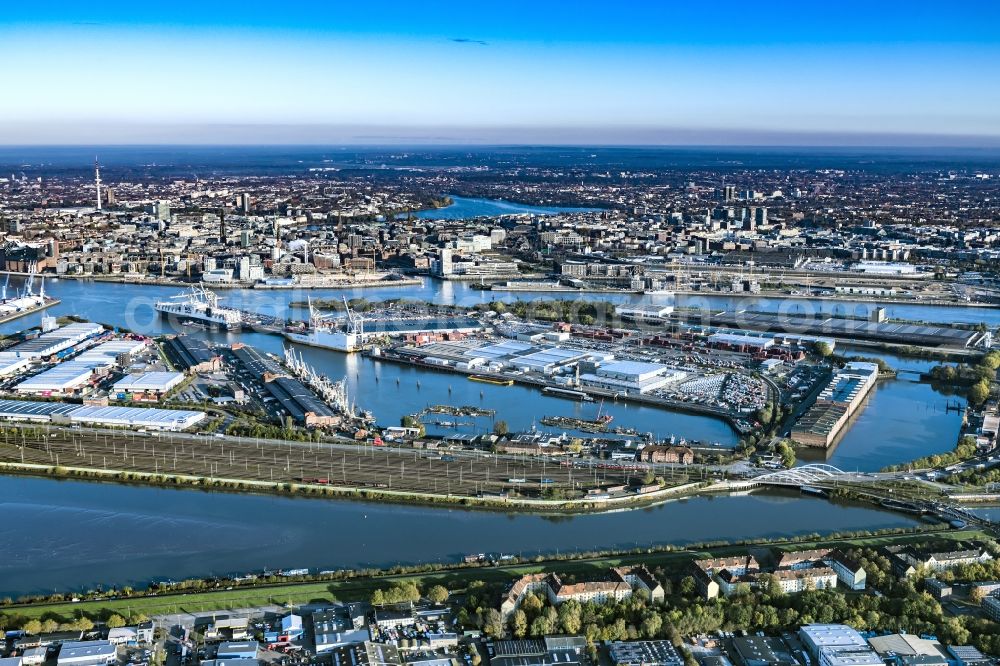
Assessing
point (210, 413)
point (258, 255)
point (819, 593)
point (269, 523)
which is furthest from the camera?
point (258, 255)

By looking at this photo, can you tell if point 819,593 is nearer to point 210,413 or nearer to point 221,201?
point 210,413

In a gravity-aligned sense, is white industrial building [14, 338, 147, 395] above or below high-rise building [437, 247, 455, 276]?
below

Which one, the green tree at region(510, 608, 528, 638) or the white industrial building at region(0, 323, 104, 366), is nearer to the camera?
the green tree at region(510, 608, 528, 638)

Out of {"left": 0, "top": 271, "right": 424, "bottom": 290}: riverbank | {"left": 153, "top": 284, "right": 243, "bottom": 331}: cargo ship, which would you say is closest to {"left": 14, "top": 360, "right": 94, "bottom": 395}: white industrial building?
{"left": 153, "top": 284, "right": 243, "bottom": 331}: cargo ship

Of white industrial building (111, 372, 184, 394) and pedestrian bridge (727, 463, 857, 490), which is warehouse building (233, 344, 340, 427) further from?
pedestrian bridge (727, 463, 857, 490)

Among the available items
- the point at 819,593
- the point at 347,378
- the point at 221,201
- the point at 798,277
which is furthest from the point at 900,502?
the point at 221,201

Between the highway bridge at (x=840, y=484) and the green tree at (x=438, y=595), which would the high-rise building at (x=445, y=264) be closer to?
the highway bridge at (x=840, y=484)

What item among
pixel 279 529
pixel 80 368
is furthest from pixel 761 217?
pixel 279 529
